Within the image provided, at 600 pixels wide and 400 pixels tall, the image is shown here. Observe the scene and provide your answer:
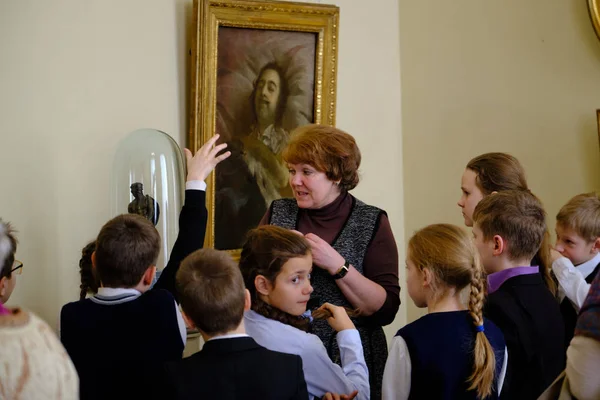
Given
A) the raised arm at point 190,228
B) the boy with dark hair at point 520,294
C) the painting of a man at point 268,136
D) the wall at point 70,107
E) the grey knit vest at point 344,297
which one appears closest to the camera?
the boy with dark hair at point 520,294

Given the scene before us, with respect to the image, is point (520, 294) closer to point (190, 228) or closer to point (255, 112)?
point (190, 228)

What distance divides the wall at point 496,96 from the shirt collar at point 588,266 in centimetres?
154

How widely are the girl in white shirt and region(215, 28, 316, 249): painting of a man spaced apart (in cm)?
212

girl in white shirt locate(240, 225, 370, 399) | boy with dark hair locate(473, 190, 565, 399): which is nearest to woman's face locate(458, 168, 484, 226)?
boy with dark hair locate(473, 190, 565, 399)

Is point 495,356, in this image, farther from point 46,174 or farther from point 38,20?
point 38,20

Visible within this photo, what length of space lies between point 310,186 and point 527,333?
1.21 metres

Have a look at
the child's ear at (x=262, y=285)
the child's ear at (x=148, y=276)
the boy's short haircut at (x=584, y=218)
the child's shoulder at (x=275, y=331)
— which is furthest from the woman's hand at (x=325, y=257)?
the boy's short haircut at (x=584, y=218)

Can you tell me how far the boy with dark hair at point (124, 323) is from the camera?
3.04 meters

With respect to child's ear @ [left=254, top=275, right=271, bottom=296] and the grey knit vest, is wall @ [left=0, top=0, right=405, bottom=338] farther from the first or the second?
child's ear @ [left=254, top=275, right=271, bottom=296]

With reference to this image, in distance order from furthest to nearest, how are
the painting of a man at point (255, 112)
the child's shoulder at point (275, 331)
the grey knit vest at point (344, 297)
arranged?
the painting of a man at point (255, 112) → the grey knit vest at point (344, 297) → the child's shoulder at point (275, 331)

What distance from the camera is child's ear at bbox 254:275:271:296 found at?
3.22 meters

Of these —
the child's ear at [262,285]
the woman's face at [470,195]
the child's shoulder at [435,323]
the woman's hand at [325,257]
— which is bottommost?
the child's shoulder at [435,323]

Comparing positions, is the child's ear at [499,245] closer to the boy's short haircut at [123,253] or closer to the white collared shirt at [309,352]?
the white collared shirt at [309,352]

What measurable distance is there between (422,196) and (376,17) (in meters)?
1.44
